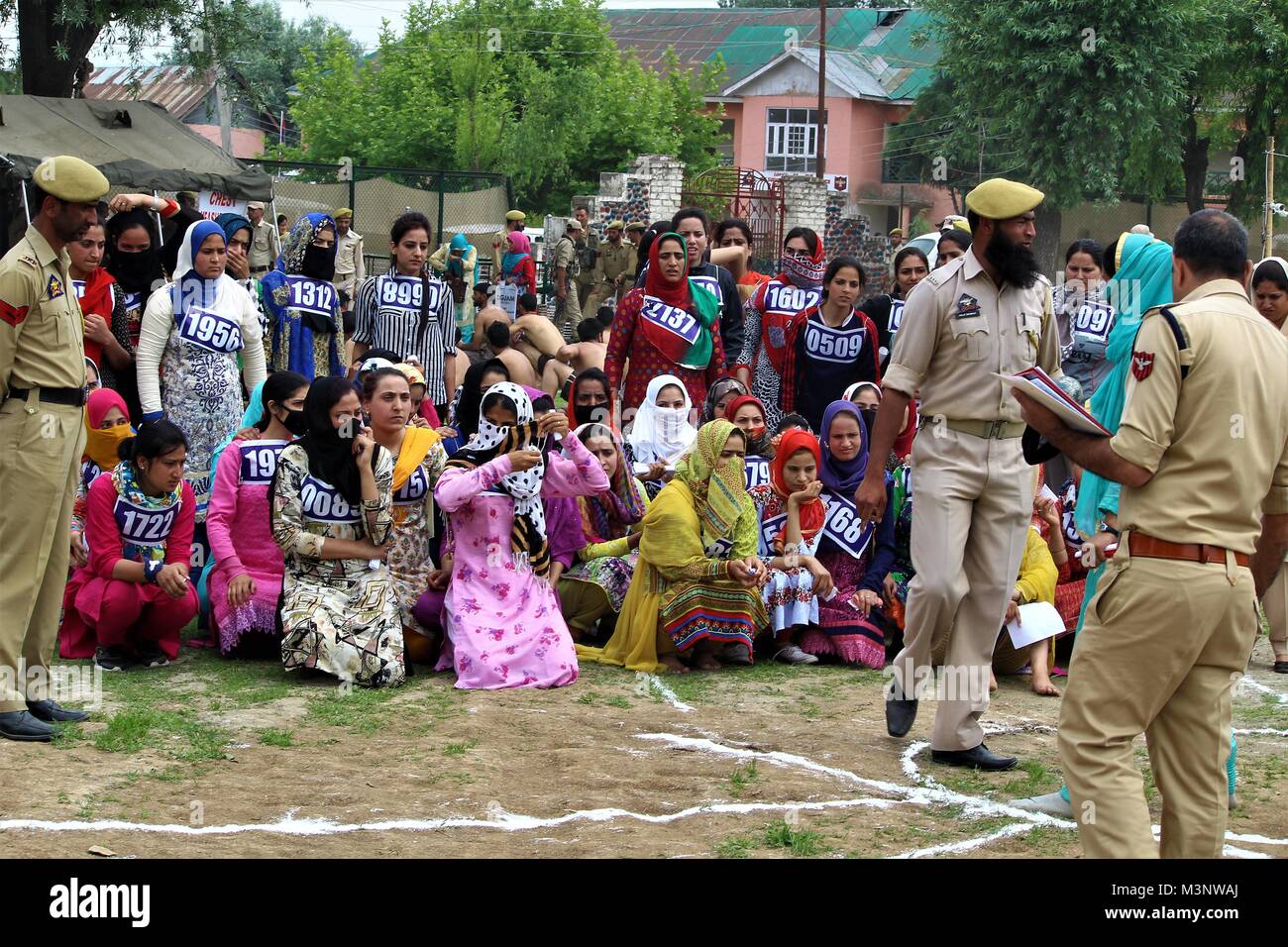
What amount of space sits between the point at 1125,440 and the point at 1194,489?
0.23 m

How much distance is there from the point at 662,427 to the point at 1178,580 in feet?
16.6

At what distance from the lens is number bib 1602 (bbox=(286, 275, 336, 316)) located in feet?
32.7

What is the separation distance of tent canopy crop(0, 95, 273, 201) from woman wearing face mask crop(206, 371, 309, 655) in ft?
29.6

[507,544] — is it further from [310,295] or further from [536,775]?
[310,295]

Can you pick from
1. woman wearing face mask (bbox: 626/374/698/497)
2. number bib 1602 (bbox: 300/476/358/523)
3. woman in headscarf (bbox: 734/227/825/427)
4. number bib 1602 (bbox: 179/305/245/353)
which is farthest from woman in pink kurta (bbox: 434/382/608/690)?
woman in headscarf (bbox: 734/227/825/427)

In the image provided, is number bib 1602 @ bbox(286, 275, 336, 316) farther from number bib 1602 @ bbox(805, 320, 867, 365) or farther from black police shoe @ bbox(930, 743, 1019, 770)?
black police shoe @ bbox(930, 743, 1019, 770)

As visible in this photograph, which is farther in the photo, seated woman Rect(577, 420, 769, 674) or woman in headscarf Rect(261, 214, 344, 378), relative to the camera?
woman in headscarf Rect(261, 214, 344, 378)

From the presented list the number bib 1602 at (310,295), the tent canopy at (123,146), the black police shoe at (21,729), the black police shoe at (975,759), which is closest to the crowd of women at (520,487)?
the number bib 1602 at (310,295)

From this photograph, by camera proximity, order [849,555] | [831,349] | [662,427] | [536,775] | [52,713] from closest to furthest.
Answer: [536,775] < [52,713] < [849,555] < [662,427] < [831,349]

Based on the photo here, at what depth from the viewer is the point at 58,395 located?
6.05m

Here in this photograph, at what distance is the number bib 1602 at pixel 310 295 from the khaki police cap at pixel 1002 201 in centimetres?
520

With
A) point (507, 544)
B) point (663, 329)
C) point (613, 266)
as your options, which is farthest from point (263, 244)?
point (507, 544)

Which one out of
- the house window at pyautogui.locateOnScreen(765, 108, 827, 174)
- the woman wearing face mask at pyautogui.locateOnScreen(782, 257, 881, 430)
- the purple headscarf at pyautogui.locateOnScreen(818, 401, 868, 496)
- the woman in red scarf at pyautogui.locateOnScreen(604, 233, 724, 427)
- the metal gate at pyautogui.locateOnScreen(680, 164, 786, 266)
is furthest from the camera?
the house window at pyautogui.locateOnScreen(765, 108, 827, 174)

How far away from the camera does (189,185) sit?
57.5ft
